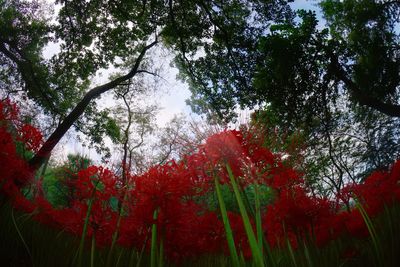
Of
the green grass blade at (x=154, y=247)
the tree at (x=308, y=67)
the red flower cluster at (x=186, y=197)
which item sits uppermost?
the tree at (x=308, y=67)

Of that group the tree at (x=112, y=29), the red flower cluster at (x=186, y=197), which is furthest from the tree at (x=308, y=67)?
the red flower cluster at (x=186, y=197)

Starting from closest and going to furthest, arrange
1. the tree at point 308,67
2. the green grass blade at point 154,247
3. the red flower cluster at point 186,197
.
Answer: the green grass blade at point 154,247 → the red flower cluster at point 186,197 → the tree at point 308,67

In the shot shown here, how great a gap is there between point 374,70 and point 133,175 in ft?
32.3

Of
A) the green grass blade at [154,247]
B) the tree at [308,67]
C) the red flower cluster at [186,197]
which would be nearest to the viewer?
the green grass blade at [154,247]

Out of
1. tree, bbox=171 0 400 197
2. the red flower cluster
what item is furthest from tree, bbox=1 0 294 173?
the red flower cluster

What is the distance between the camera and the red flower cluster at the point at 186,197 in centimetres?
294

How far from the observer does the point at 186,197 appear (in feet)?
11.7

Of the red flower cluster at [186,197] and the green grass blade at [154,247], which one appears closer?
the green grass blade at [154,247]

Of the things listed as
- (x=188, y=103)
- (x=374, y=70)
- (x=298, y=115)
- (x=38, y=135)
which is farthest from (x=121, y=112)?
(x=38, y=135)

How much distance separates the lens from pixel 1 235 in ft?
10.2

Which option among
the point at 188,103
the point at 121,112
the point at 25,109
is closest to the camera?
the point at 25,109

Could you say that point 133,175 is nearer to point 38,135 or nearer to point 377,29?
point 38,135

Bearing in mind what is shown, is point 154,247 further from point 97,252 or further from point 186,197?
point 97,252

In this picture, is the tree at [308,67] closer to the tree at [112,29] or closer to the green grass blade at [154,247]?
the tree at [112,29]
